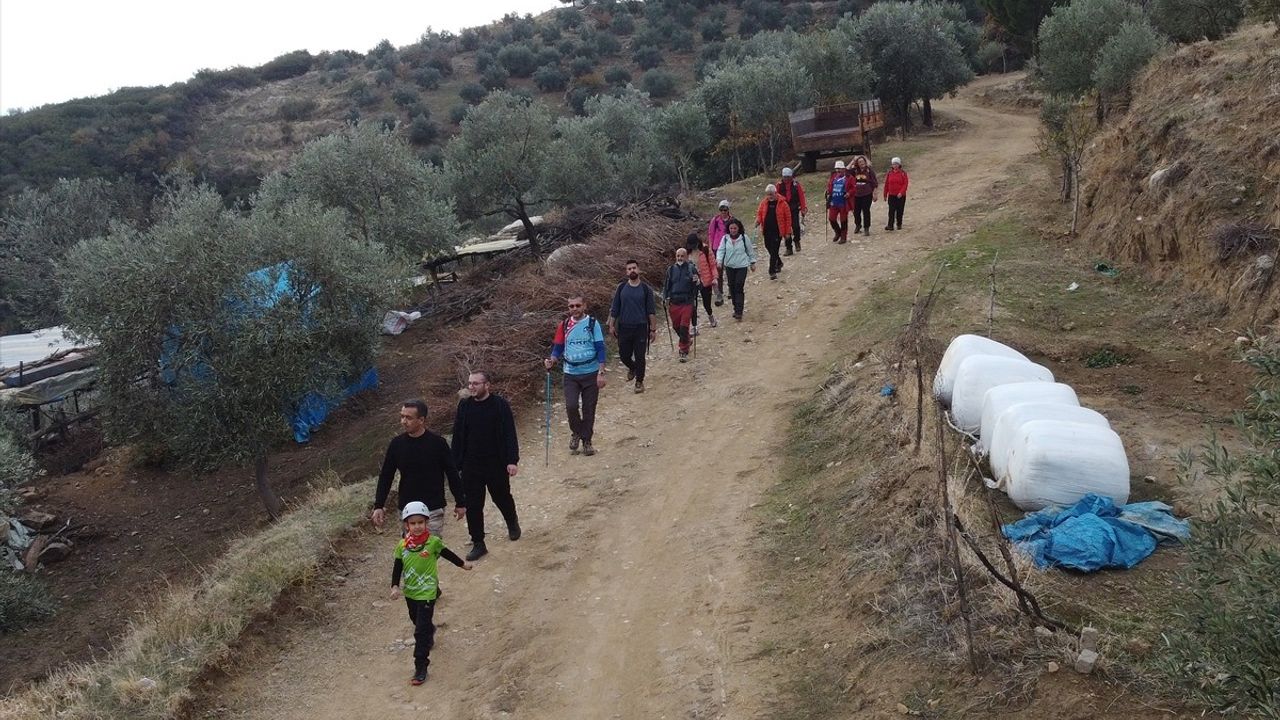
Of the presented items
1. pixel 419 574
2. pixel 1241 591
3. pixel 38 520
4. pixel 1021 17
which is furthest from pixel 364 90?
pixel 1241 591

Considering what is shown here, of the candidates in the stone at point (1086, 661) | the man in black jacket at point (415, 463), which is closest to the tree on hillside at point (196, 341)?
the man in black jacket at point (415, 463)

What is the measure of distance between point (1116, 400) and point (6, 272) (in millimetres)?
44022

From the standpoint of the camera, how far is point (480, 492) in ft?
28.0

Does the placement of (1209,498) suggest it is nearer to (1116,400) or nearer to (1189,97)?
(1116,400)

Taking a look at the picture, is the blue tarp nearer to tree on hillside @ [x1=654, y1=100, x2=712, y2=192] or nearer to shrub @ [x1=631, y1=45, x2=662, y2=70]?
tree on hillside @ [x1=654, y1=100, x2=712, y2=192]

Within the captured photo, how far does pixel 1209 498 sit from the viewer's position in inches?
255

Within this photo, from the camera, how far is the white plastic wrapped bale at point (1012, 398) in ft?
25.5

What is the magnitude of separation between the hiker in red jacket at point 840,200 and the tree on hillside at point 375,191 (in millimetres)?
12725

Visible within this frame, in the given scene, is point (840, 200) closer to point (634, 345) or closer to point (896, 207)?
point (896, 207)

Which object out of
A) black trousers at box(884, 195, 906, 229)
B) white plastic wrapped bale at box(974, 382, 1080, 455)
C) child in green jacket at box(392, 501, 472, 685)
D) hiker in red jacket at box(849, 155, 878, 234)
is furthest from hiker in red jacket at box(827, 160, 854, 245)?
child in green jacket at box(392, 501, 472, 685)

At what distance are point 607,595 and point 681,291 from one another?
6.12 meters

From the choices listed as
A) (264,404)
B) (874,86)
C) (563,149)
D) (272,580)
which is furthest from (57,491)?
(874,86)

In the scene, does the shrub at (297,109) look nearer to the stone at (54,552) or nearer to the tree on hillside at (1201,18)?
the stone at (54,552)

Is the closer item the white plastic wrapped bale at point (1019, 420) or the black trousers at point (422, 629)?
the black trousers at point (422, 629)
